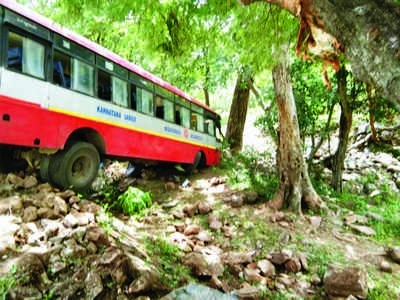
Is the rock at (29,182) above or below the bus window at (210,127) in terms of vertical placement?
below

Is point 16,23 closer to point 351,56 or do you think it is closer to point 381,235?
point 351,56

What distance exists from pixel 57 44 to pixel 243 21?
3.40 metres

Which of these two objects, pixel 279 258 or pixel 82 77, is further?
pixel 82 77

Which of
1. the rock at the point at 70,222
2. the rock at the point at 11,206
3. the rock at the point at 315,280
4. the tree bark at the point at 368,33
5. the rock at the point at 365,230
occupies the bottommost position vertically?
the rock at the point at 315,280

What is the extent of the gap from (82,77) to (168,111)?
310cm

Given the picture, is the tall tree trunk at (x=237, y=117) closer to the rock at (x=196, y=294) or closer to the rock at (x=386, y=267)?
the rock at (x=386, y=267)

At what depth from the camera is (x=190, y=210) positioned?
18.7 ft

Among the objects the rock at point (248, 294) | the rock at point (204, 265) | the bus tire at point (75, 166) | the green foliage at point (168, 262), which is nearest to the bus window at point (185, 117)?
the bus tire at point (75, 166)

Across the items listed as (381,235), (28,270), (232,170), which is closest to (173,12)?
(28,270)

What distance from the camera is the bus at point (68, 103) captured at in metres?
3.79

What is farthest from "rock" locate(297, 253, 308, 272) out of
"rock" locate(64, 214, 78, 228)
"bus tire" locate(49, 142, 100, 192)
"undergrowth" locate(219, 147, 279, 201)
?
"bus tire" locate(49, 142, 100, 192)

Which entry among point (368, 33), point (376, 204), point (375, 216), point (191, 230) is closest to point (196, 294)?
point (191, 230)

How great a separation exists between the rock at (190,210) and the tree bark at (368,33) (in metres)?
4.63

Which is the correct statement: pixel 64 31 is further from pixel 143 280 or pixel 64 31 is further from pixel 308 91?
pixel 308 91
